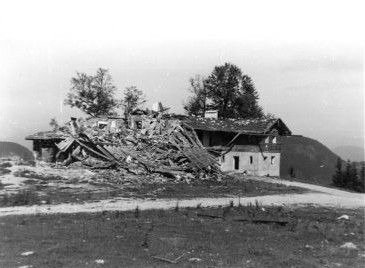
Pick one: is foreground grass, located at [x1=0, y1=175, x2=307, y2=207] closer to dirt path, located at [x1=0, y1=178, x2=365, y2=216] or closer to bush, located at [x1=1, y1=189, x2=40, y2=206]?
bush, located at [x1=1, y1=189, x2=40, y2=206]

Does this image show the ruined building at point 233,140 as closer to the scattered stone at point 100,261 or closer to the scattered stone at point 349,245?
the scattered stone at point 349,245

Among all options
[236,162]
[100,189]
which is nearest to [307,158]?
[236,162]

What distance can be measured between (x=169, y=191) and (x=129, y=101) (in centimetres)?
4825

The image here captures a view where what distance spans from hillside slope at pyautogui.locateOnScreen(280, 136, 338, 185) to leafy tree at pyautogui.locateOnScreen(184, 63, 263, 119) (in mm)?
19855

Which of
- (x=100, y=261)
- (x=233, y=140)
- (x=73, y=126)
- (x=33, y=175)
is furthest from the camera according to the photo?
(x=233, y=140)

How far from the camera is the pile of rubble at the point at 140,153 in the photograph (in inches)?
1265

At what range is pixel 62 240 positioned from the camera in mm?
11367

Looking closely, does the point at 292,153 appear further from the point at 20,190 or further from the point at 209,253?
the point at 209,253

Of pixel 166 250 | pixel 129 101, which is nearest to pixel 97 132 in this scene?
pixel 166 250

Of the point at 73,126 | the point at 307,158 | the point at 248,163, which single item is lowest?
the point at 307,158

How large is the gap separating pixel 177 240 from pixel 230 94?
195ft

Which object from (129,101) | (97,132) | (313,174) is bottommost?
(313,174)

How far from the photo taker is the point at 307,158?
317 ft

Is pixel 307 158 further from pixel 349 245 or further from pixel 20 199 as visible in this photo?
pixel 349 245
